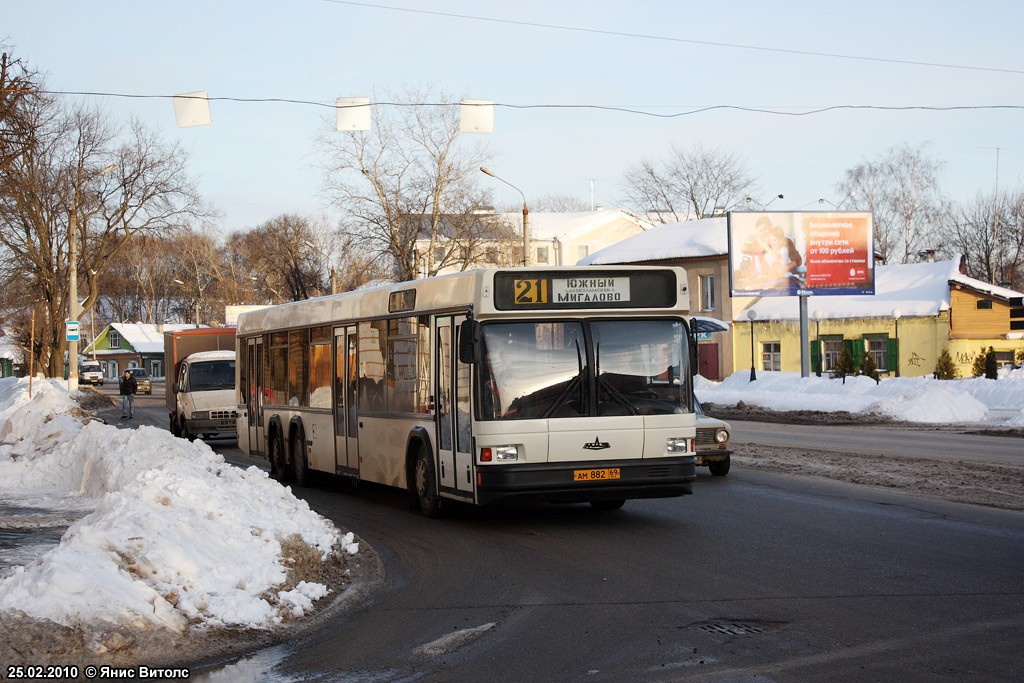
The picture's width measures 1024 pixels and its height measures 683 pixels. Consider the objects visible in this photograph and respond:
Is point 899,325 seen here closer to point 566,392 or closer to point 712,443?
point 712,443

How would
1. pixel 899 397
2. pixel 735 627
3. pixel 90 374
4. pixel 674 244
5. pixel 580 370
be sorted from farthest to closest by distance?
pixel 90 374
pixel 674 244
pixel 899 397
pixel 580 370
pixel 735 627

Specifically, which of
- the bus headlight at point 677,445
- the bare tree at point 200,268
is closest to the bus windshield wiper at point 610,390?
the bus headlight at point 677,445

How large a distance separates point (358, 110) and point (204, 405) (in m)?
9.75

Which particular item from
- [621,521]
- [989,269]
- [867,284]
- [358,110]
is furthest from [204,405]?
[989,269]

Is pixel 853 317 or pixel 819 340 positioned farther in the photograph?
pixel 819 340

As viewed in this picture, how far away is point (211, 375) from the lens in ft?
93.5

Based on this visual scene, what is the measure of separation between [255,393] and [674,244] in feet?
139

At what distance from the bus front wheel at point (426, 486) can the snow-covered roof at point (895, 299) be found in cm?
4027

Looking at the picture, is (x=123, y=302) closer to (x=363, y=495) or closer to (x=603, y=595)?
(x=363, y=495)

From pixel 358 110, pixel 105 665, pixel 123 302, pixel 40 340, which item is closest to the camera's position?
pixel 105 665

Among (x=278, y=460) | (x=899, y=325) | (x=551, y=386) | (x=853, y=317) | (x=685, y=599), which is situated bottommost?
(x=685, y=599)

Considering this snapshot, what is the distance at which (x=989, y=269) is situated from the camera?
71.3m

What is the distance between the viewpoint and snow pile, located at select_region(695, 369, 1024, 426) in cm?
3059

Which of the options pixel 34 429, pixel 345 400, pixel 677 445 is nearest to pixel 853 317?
pixel 34 429
